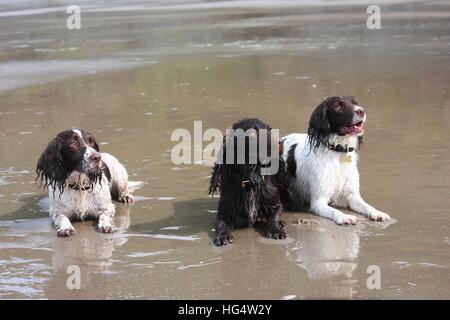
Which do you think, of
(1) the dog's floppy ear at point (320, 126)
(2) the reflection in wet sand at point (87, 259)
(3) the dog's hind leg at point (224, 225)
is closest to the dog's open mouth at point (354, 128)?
(1) the dog's floppy ear at point (320, 126)

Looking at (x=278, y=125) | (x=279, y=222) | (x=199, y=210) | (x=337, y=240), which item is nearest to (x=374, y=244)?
(x=337, y=240)

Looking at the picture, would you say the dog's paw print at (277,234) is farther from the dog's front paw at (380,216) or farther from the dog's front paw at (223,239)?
the dog's front paw at (380,216)

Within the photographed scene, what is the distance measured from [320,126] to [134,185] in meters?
2.21

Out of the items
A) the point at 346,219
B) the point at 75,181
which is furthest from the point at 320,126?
the point at 75,181

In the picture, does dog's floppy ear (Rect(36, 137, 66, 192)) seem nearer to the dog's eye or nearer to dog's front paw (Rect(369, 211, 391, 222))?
the dog's eye

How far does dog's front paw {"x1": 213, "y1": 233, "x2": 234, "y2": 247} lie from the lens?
619cm

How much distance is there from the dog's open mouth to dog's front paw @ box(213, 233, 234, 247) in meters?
1.50

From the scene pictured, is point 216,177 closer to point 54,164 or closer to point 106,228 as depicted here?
point 106,228

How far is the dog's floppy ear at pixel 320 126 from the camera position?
6859mm

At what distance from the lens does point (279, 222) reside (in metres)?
6.52

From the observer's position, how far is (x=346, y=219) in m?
6.61

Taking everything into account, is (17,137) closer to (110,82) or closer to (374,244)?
(110,82)

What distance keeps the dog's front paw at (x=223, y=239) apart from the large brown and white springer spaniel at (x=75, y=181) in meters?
1.05

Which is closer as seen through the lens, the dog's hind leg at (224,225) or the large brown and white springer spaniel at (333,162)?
the dog's hind leg at (224,225)
